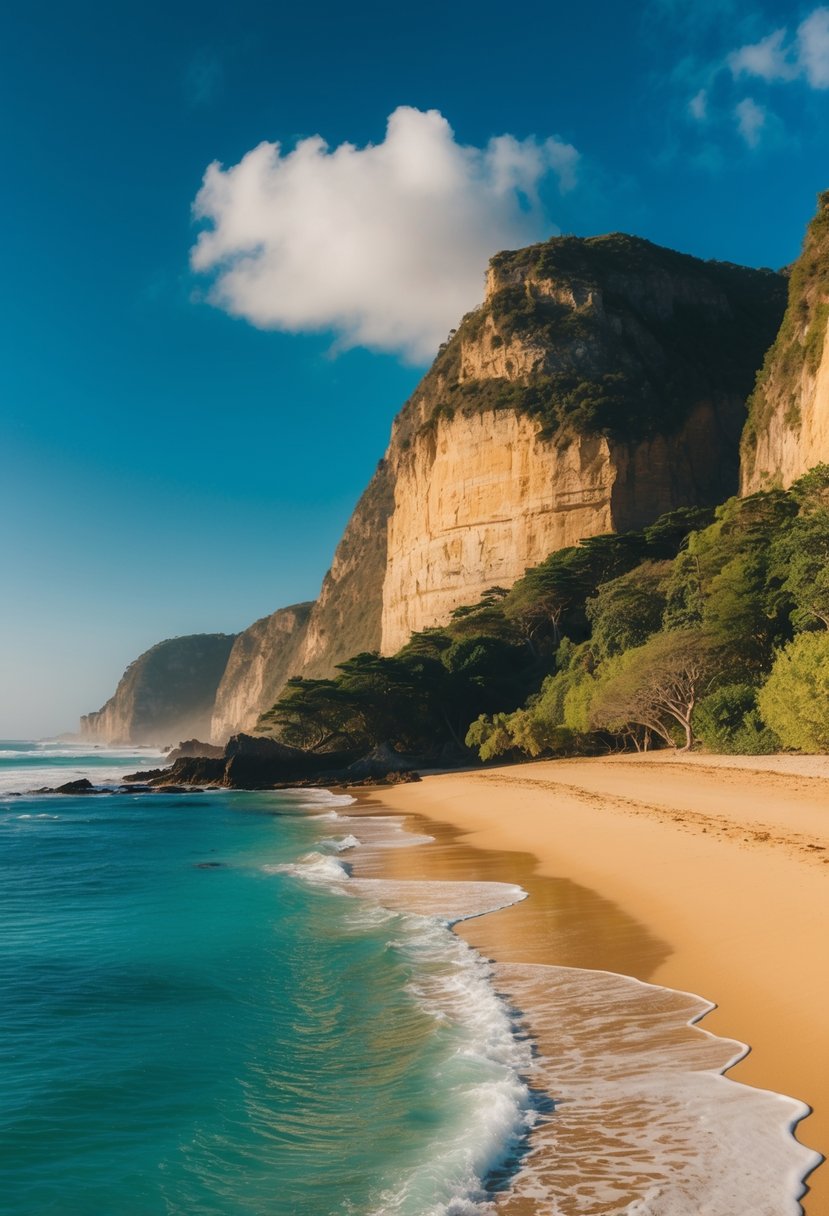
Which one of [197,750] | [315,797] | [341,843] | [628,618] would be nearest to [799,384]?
[628,618]

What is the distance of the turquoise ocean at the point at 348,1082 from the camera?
434cm

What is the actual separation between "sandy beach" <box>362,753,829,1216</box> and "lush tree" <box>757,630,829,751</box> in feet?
2.50

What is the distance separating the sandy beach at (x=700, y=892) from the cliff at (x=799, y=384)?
2109 cm

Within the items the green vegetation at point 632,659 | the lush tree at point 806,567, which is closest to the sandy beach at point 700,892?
the green vegetation at point 632,659

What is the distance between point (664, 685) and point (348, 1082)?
86.5 feet

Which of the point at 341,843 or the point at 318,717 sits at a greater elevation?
the point at 318,717

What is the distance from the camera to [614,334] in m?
74.9

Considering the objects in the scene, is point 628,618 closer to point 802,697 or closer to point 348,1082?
point 802,697

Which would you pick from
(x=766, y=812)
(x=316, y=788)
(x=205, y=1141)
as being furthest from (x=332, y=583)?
(x=205, y=1141)

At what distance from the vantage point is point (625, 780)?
80.5ft

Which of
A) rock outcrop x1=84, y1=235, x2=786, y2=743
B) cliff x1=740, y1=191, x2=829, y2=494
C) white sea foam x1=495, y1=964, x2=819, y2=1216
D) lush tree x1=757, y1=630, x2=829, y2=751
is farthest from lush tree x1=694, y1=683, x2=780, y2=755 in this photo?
rock outcrop x1=84, y1=235, x2=786, y2=743

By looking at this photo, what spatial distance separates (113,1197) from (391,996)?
11.7 ft

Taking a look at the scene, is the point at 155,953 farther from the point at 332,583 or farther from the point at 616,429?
the point at 332,583

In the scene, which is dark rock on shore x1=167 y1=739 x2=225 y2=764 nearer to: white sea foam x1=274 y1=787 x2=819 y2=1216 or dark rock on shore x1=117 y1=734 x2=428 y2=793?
dark rock on shore x1=117 y1=734 x2=428 y2=793
